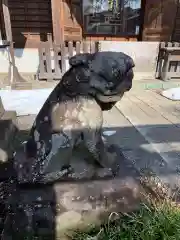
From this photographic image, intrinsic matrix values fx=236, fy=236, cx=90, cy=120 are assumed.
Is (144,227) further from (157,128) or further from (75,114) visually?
(157,128)

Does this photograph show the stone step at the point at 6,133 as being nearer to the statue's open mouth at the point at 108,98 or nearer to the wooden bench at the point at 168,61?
the statue's open mouth at the point at 108,98

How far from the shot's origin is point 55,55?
6.71 meters

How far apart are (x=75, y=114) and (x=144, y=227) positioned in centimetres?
91

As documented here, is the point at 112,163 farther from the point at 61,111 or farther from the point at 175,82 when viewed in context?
the point at 175,82

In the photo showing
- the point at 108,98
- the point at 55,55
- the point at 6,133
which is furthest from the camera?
the point at 55,55

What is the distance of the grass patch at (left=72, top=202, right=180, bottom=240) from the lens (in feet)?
5.25

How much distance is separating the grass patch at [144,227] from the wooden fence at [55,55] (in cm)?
556

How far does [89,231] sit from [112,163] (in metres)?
0.51

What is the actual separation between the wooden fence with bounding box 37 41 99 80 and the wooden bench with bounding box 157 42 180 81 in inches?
80.1

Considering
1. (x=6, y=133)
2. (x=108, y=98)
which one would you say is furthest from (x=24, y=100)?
(x=108, y=98)

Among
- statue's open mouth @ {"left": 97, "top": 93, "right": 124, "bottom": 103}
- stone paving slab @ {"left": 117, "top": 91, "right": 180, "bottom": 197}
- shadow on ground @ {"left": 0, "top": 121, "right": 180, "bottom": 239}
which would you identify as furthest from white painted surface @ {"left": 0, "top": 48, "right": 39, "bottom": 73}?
statue's open mouth @ {"left": 97, "top": 93, "right": 124, "bottom": 103}

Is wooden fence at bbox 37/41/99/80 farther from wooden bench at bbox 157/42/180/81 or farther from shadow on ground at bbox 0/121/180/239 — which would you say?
shadow on ground at bbox 0/121/180/239

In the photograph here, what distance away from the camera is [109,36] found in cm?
934

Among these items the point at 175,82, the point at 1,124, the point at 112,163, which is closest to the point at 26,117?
the point at 1,124
